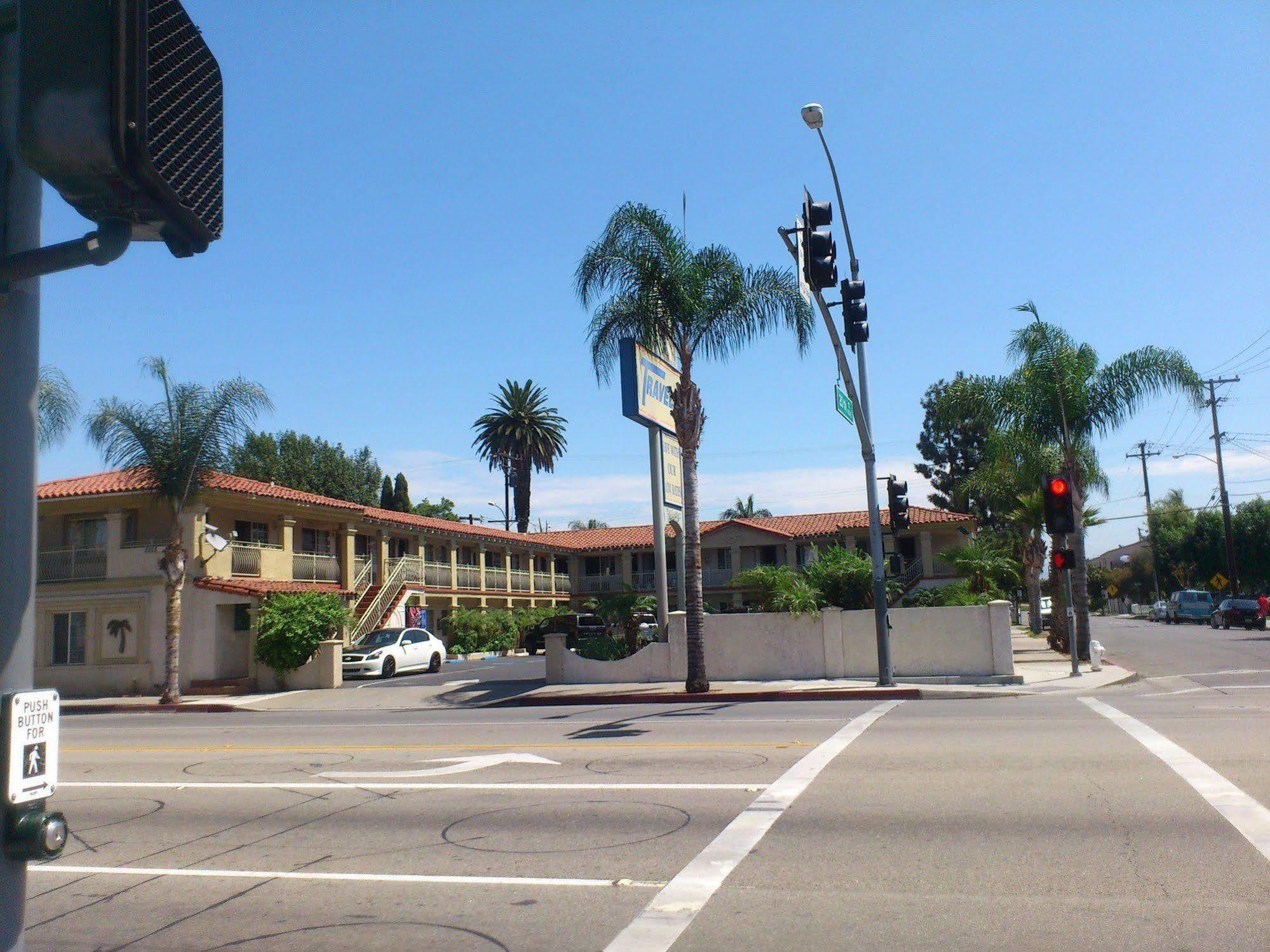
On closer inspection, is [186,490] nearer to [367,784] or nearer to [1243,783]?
[367,784]

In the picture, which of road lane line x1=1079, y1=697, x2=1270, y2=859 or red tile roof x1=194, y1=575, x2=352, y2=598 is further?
red tile roof x1=194, y1=575, x2=352, y2=598

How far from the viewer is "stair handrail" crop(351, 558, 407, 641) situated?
1518 inches

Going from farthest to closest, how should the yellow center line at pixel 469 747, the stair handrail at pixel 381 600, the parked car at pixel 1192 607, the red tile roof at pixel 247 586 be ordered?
1. the parked car at pixel 1192 607
2. the stair handrail at pixel 381 600
3. the red tile roof at pixel 247 586
4. the yellow center line at pixel 469 747

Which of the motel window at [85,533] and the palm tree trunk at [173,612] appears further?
the motel window at [85,533]

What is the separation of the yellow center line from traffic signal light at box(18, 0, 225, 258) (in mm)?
10785

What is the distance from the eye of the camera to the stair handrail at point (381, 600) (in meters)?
38.6

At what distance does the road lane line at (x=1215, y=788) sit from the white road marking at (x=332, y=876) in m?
4.23

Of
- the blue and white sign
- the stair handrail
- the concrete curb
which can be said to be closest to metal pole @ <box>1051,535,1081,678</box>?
the blue and white sign

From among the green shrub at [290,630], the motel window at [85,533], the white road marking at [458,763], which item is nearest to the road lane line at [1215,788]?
the white road marking at [458,763]

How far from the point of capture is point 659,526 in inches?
984

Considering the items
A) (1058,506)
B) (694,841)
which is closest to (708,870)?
(694,841)

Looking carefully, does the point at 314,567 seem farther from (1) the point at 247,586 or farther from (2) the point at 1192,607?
(2) the point at 1192,607

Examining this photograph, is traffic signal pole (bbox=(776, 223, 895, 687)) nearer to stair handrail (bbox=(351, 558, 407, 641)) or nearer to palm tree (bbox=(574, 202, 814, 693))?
palm tree (bbox=(574, 202, 814, 693))

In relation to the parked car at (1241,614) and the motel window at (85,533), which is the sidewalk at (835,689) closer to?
the motel window at (85,533)
